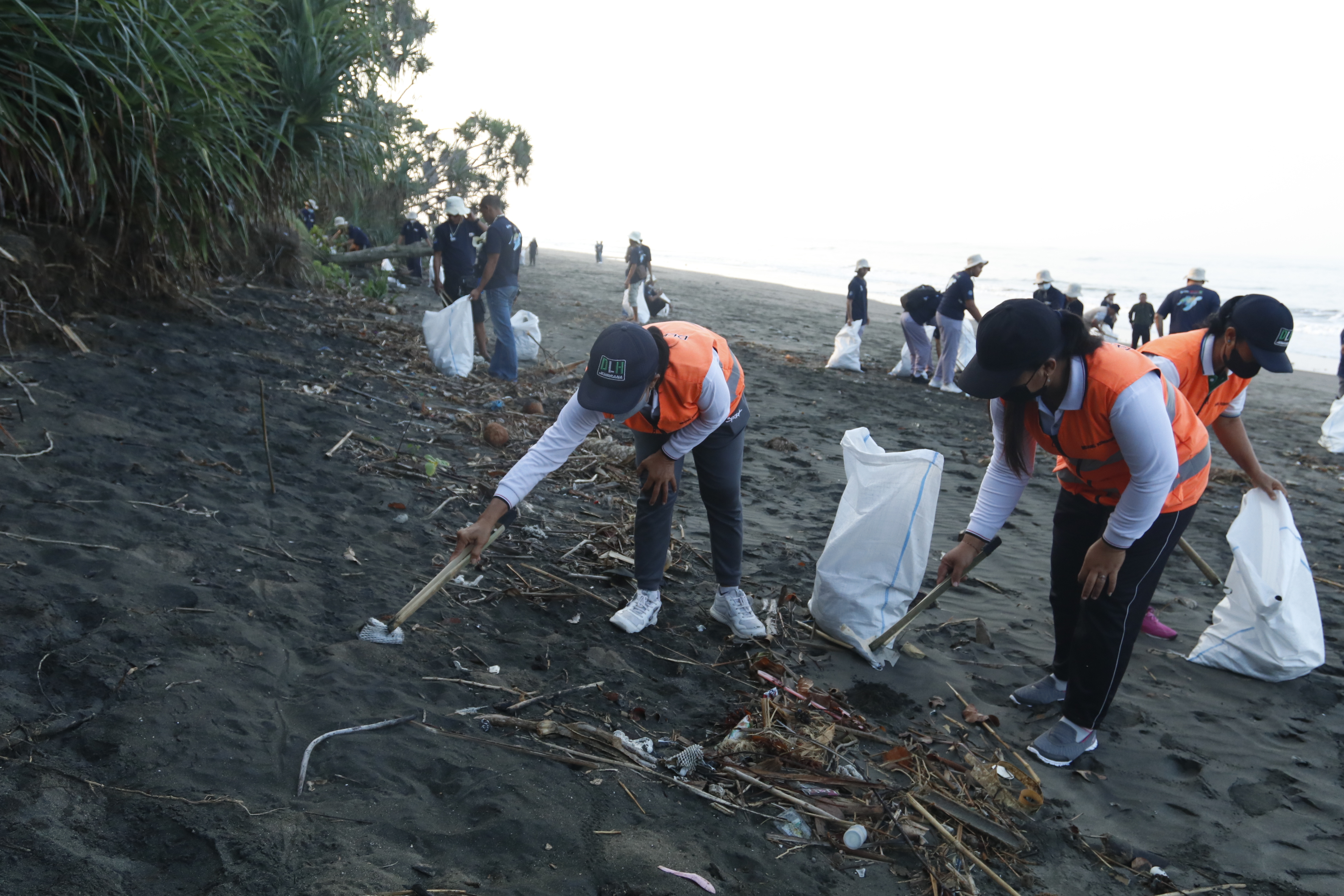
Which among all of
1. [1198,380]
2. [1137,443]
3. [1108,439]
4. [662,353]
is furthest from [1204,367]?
[662,353]

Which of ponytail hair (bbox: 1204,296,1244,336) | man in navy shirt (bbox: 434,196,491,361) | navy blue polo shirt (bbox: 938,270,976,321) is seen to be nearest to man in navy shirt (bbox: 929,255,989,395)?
navy blue polo shirt (bbox: 938,270,976,321)

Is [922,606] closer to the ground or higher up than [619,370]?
closer to the ground

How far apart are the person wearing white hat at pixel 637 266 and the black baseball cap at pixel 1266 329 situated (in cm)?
1009

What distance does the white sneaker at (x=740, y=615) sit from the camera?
11.3 ft

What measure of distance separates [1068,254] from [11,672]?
76683mm

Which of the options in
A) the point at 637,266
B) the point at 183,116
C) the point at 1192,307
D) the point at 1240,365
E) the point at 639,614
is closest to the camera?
the point at 1240,365

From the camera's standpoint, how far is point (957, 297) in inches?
382

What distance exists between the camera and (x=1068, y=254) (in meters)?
67.8

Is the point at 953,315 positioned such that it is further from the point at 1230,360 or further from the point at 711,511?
the point at 711,511

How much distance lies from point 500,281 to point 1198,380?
586 centimetres

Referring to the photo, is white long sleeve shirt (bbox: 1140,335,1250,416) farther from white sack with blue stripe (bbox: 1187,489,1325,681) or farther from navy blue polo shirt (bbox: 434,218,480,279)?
navy blue polo shirt (bbox: 434,218,480,279)

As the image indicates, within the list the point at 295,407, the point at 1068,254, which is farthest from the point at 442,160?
the point at 1068,254

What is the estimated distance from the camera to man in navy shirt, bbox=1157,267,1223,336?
8.59 meters

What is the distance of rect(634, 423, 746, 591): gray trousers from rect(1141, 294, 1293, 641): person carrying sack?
155 cm
